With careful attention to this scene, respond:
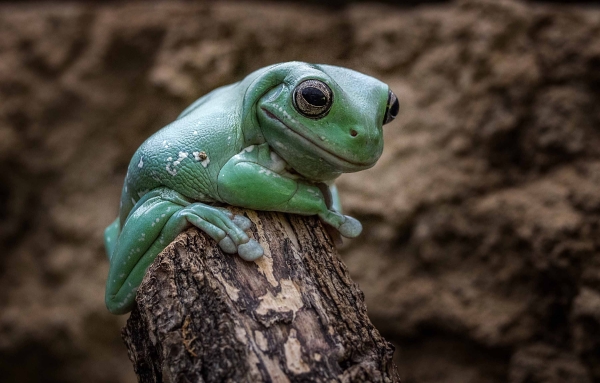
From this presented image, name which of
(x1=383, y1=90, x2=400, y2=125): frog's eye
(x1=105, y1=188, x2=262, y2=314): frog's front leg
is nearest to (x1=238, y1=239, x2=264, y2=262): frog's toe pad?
(x1=105, y1=188, x2=262, y2=314): frog's front leg

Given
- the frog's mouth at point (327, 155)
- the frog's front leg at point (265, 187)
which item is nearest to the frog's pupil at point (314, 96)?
the frog's mouth at point (327, 155)

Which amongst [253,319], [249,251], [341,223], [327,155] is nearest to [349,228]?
[341,223]

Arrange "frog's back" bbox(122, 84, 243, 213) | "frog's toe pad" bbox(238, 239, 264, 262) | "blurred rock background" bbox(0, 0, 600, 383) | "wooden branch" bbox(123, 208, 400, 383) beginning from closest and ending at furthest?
"wooden branch" bbox(123, 208, 400, 383) < "frog's toe pad" bbox(238, 239, 264, 262) < "frog's back" bbox(122, 84, 243, 213) < "blurred rock background" bbox(0, 0, 600, 383)

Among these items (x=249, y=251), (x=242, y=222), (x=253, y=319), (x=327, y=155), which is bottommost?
(x=253, y=319)

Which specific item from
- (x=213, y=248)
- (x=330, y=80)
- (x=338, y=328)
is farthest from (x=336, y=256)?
(x=330, y=80)

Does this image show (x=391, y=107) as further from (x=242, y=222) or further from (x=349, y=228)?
(x=242, y=222)

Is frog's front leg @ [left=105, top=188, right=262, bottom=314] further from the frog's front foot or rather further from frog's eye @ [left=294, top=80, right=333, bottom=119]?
frog's eye @ [left=294, top=80, right=333, bottom=119]
